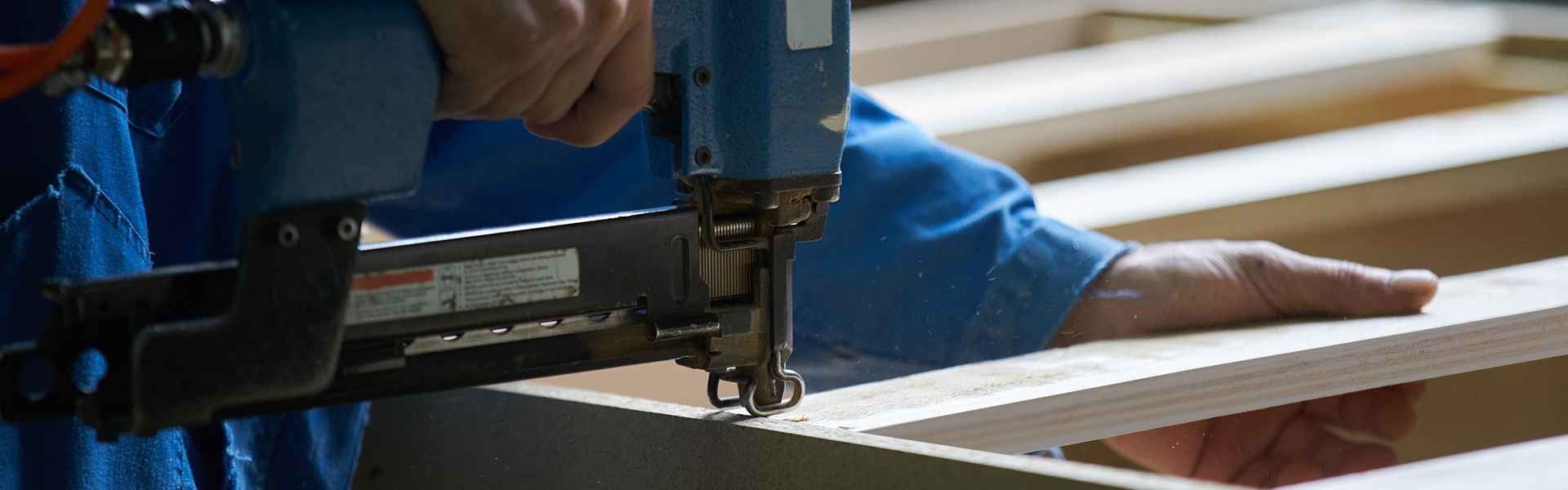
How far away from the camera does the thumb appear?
3.49ft

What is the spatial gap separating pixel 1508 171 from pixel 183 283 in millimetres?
1507

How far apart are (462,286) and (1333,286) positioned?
0.77m

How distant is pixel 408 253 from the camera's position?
623 mm

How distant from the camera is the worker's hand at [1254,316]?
3.55ft

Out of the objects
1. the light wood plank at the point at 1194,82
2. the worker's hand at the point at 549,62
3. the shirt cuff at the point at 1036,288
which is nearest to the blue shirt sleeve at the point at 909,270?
the shirt cuff at the point at 1036,288

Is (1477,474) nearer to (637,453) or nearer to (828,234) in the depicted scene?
(637,453)

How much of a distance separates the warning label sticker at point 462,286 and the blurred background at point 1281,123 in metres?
0.77

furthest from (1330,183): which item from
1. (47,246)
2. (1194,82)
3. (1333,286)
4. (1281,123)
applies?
(47,246)

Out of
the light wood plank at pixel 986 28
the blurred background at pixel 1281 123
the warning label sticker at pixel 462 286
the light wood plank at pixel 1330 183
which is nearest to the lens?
the warning label sticker at pixel 462 286

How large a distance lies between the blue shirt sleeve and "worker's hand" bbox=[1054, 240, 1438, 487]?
52 millimetres

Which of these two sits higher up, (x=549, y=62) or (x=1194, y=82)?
(x=549, y=62)

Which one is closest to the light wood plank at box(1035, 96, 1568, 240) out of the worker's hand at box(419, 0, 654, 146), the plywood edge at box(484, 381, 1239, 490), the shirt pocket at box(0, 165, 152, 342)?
the plywood edge at box(484, 381, 1239, 490)

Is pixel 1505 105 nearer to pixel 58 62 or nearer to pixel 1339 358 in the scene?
pixel 1339 358

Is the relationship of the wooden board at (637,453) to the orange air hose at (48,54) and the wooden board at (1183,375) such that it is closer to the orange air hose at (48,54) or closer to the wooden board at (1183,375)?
the wooden board at (1183,375)
